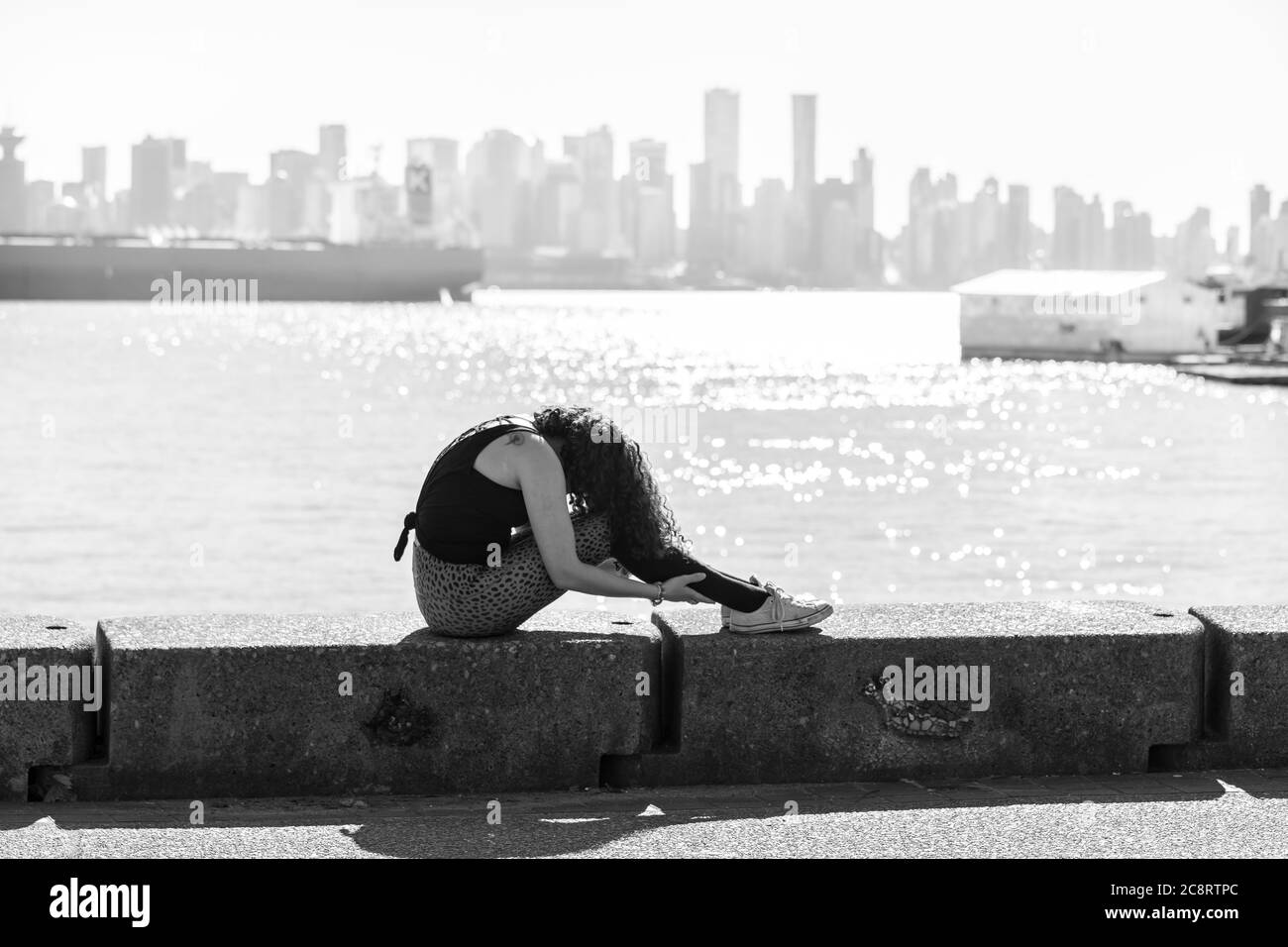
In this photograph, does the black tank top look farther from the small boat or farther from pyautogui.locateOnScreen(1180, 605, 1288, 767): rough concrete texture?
the small boat

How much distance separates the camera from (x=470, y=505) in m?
5.71

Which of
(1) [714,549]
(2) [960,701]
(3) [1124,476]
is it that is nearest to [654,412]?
(3) [1124,476]

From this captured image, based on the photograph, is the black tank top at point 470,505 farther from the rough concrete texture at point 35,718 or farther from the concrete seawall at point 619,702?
A: the rough concrete texture at point 35,718

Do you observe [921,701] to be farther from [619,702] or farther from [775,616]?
[619,702]

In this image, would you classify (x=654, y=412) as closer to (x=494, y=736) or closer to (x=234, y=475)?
(x=234, y=475)

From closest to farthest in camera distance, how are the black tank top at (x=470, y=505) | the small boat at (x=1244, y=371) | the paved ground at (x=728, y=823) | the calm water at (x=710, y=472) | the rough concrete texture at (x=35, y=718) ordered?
the paved ground at (x=728, y=823) < the rough concrete texture at (x=35, y=718) < the black tank top at (x=470, y=505) < the calm water at (x=710, y=472) < the small boat at (x=1244, y=371)

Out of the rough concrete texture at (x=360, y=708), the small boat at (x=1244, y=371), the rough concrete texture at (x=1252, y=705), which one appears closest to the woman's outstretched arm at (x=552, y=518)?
the rough concrete texture at (x=360, y=708)

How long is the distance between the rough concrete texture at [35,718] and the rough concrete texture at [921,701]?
175cm

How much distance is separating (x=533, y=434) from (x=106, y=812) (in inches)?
66.4

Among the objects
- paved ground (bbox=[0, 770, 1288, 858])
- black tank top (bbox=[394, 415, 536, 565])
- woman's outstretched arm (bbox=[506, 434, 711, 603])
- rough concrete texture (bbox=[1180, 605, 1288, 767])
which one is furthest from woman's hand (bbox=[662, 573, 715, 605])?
rough concrete texture (bbox=[1180, 605, 1288, 767])

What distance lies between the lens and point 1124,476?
44.6 meters

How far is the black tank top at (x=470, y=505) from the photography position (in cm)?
570

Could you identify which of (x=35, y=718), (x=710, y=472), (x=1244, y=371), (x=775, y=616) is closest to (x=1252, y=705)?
(x=775, y=616)

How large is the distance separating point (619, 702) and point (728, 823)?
0.63m
